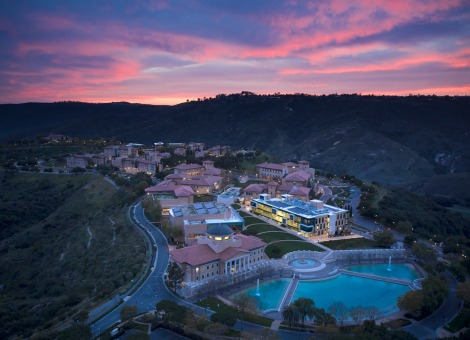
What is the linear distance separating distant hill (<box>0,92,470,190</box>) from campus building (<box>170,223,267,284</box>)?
81.6 m

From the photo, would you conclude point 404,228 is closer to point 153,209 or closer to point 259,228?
point 259,228

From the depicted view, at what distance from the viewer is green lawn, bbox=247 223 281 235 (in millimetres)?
52306

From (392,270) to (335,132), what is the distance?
112m

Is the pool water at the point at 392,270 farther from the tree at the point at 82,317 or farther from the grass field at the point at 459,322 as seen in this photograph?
the tree at the point at 82,317

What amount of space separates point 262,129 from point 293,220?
4659 inches

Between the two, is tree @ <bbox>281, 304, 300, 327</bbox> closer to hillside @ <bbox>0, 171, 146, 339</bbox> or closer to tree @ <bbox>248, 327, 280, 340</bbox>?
tree @ <bbox>248, 327, 280, 340</bbox>

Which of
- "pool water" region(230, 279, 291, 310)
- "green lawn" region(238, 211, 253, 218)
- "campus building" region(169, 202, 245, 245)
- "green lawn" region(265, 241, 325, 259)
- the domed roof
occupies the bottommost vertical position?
"pool water" region(230, 279, 291, 310)

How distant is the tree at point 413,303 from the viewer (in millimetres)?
32719

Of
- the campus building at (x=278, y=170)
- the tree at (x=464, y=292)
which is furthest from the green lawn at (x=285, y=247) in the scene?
the campus building at (x=278, y=170)

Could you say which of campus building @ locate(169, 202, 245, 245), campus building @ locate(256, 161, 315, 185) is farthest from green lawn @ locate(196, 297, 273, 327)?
campus building @ locate(256, 161, 315, 185)

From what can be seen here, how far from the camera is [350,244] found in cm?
5028

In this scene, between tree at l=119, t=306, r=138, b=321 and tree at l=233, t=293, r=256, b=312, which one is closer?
tree at l=119, t=306, r=138, b=321

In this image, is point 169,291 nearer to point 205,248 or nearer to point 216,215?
point 205,248

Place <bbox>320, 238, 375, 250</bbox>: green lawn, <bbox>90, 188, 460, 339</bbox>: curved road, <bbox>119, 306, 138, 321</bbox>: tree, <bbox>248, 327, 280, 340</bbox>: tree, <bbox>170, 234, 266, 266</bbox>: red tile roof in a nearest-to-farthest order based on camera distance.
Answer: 1. <bbox>248, 327, 280, 340</bbox>: tree
2. <bbox>119, 306, 138, 321</bbox>: tree
3. <bbox>90, 188, 460, 339</bbox>: curved road
4. <bbox>170, 234, 266, 266</bbox>: red tile roof
5. <bbox>320, 238, 375, 250</bbox>: green lawn
